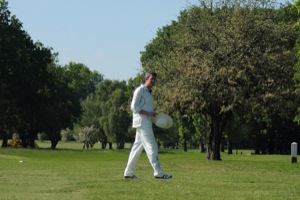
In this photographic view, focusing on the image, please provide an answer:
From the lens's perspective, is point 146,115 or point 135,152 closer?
point 146,115

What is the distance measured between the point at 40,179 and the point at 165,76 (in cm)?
2986

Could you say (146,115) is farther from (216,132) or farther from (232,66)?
(216,132)

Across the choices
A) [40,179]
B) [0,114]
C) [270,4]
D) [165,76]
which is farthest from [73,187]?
[0,114]

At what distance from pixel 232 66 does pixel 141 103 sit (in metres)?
26.8

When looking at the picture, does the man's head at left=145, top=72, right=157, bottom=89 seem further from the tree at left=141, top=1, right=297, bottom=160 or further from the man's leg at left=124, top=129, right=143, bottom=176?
the tree at left=141, top=1, right=297, bottom=160

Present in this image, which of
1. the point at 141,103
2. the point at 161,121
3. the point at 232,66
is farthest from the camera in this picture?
the point at 232,66

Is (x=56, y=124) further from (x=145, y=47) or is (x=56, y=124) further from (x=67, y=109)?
(x=145, y=47)

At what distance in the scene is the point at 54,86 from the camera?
91688mm

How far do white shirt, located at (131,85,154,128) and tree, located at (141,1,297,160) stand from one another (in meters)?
26.0

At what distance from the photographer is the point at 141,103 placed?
51.1 feet

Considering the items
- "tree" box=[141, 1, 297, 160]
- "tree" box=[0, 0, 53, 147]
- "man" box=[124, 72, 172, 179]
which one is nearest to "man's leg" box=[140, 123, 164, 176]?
"man" box=[124, 72, 172, 179]

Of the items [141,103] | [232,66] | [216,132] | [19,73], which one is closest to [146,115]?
[141,103]

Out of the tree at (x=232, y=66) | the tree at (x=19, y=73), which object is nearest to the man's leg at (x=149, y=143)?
the tree at (x=232, y=66)

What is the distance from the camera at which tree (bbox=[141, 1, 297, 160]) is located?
41.9m
